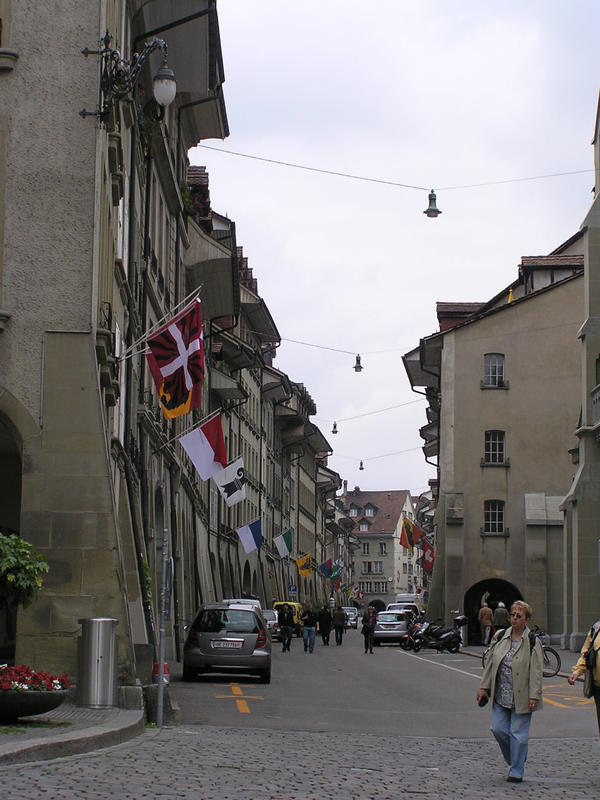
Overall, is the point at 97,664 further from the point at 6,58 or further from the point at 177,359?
the point at 6,58

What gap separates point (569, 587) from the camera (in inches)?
1790

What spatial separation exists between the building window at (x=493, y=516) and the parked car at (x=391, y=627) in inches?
218

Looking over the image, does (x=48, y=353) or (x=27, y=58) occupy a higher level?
(x=27, y=58)

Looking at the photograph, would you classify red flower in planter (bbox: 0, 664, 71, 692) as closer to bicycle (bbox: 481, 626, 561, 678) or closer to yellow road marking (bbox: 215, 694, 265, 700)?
yellow road marking (bbox: 215, 694, 265, 700)

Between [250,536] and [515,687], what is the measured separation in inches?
1325

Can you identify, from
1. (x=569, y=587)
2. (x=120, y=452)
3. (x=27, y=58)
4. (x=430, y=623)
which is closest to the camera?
(x=27, y=58)

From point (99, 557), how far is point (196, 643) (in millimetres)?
9512

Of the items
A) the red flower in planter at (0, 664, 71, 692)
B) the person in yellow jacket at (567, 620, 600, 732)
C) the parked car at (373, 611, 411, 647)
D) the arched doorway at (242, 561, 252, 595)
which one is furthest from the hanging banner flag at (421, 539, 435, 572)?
the person in yellow jacket at (567, 620, 600, 732)

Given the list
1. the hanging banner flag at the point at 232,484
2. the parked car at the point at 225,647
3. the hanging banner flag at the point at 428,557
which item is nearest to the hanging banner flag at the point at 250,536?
the hanging banner flag at the point at 232,484

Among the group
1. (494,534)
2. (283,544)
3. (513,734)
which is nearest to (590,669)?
(513,734)

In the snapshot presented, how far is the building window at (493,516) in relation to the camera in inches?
2299

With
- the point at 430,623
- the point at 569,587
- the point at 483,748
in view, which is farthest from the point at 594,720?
the point at 430,623

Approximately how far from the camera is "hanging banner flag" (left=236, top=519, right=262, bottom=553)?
45.6 metres

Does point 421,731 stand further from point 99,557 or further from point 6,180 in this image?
point 6,180
